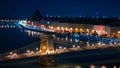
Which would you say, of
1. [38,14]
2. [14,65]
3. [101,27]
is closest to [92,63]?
[14,65]

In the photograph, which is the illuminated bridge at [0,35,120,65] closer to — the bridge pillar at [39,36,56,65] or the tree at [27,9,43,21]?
the bridge pillar at [39,36,56,65]

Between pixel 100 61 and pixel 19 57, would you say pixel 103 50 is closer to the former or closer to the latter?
pixel 100 61

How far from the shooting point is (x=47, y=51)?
1409 centimetres

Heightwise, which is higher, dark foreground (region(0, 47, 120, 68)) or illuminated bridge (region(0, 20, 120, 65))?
illuminated bridge (region(0, 20, 120, 65))

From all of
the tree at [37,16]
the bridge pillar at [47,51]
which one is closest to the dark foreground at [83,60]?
the bridge pillar at [47,51]

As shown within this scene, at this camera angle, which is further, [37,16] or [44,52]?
[37,16]

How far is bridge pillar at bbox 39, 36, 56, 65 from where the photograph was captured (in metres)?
13.5

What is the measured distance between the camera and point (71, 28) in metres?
33.4

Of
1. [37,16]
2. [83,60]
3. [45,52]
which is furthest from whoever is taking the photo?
A: [37,16]

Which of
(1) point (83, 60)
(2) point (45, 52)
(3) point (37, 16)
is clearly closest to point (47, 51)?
(2) point (45, 52)

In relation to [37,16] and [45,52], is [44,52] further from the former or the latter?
[37,16]

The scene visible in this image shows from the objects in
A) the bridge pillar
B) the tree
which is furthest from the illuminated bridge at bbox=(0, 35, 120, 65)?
the tree

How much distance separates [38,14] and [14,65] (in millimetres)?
37819

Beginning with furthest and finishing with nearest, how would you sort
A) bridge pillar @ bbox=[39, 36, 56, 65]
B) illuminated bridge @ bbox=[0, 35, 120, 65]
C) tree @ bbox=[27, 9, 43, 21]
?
tree @ bbox=[27, 9, 43, 21], bridge pillar @ bbox=[39, 36, 56, 65], illuminated bridge @ bbox=[0, 35, 120, 65]
